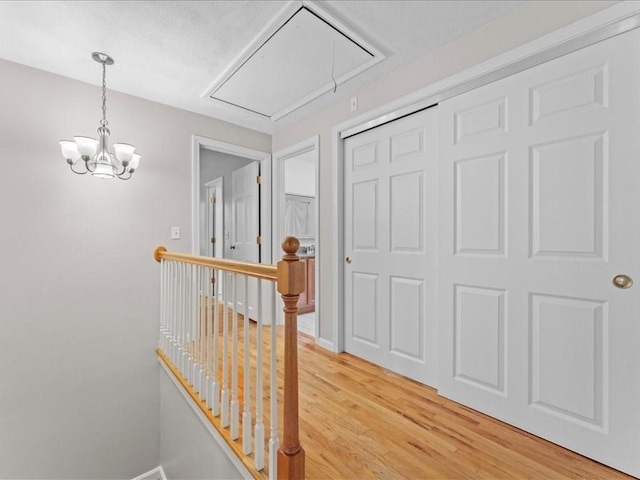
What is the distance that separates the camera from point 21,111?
7.10ft

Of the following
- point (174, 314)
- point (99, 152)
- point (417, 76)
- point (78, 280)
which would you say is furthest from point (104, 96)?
point (417, 76)

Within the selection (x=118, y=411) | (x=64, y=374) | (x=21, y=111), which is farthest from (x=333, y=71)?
(x=118, y=411)

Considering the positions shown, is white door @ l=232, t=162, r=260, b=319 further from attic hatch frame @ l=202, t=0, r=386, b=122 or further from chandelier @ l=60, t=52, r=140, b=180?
chandelier @ l=60, t=52, r=140, b=180

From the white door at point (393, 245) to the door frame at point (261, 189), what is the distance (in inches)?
47.8

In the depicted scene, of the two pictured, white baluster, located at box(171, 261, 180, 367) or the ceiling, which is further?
white baluster, located at box(171, 261, 180, 367)

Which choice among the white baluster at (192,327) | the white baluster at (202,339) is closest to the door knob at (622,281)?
the white baluster at (202,339)

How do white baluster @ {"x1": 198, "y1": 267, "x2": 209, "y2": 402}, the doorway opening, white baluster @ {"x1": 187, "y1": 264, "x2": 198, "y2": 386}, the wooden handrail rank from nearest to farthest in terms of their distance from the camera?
the wooden handrail, white baluster @ {"x1": 198, "y1": 267, "x2": 209, "y2": 402}, white baluster @ {"x1": 187, "y1": 264, "x2": 198, "y2": 386}, the doorway opening

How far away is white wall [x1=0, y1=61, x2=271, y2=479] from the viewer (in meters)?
2.14

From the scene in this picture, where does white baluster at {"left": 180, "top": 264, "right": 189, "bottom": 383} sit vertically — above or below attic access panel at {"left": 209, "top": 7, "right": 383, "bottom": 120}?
below

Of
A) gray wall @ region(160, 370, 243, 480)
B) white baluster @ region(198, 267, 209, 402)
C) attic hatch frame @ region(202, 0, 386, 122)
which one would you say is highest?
attic hatch frame @ region(202, 0, 386, 122)

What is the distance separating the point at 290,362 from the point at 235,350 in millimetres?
399

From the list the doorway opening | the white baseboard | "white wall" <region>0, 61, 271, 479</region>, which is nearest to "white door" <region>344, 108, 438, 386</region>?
the doorway opening

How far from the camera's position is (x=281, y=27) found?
180 centimetres

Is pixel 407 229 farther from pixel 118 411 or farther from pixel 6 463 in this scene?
pixel 6 463
